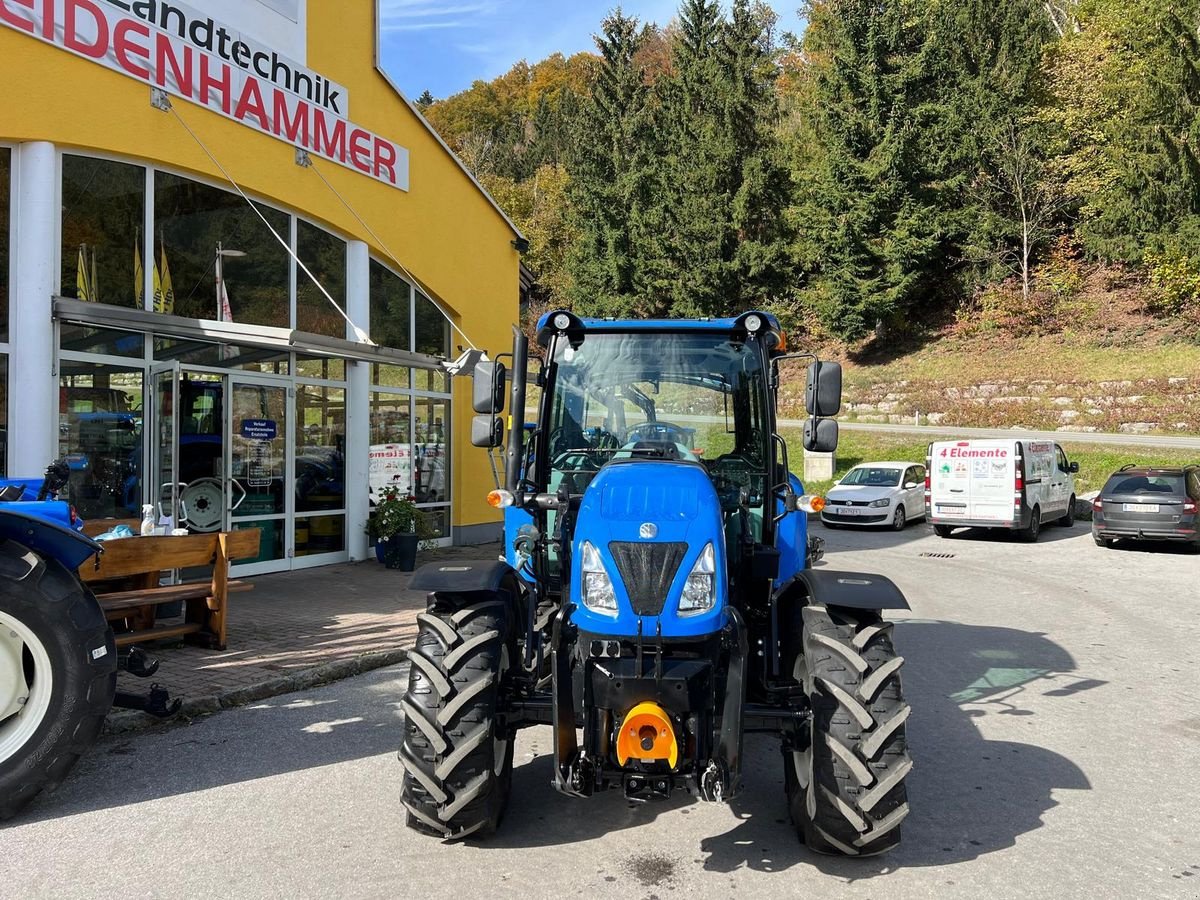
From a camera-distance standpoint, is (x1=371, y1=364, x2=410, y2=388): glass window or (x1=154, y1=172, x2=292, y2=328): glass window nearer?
(x1=154, y1=172, x2=292, y2=328): glass window

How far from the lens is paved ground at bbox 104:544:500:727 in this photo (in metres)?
6.46

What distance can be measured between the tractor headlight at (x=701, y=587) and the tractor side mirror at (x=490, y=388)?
A: 1744 millimetres

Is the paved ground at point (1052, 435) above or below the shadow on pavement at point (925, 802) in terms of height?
above

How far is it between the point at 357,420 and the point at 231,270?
2676 millimetres

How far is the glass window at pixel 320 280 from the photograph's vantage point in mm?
12383

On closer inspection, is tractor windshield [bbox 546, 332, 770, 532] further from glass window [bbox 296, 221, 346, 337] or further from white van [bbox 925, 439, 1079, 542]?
white van [bbox 925, 439, 1079, 542]

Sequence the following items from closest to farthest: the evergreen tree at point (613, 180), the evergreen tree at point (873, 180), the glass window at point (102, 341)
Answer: the glass window at point (102, 341) < the evergreen tree at point (873, 180) < the evergreen tree at point (613, 180)

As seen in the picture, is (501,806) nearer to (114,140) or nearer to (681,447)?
(681,447)

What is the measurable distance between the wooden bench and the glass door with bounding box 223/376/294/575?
324 cm

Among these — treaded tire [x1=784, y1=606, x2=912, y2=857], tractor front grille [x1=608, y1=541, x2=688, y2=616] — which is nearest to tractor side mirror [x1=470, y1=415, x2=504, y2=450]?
tractor front grille [x1=608, y1=541, x2=688, y2=616]

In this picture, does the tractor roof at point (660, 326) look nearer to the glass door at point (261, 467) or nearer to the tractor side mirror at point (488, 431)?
the tractor side mirror at point (488, 431)

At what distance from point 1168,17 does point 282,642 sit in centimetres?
4173

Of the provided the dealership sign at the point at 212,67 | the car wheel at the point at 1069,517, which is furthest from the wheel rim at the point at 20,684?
the car wheel at the point at 1069,517

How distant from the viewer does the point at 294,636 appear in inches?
A: 317
